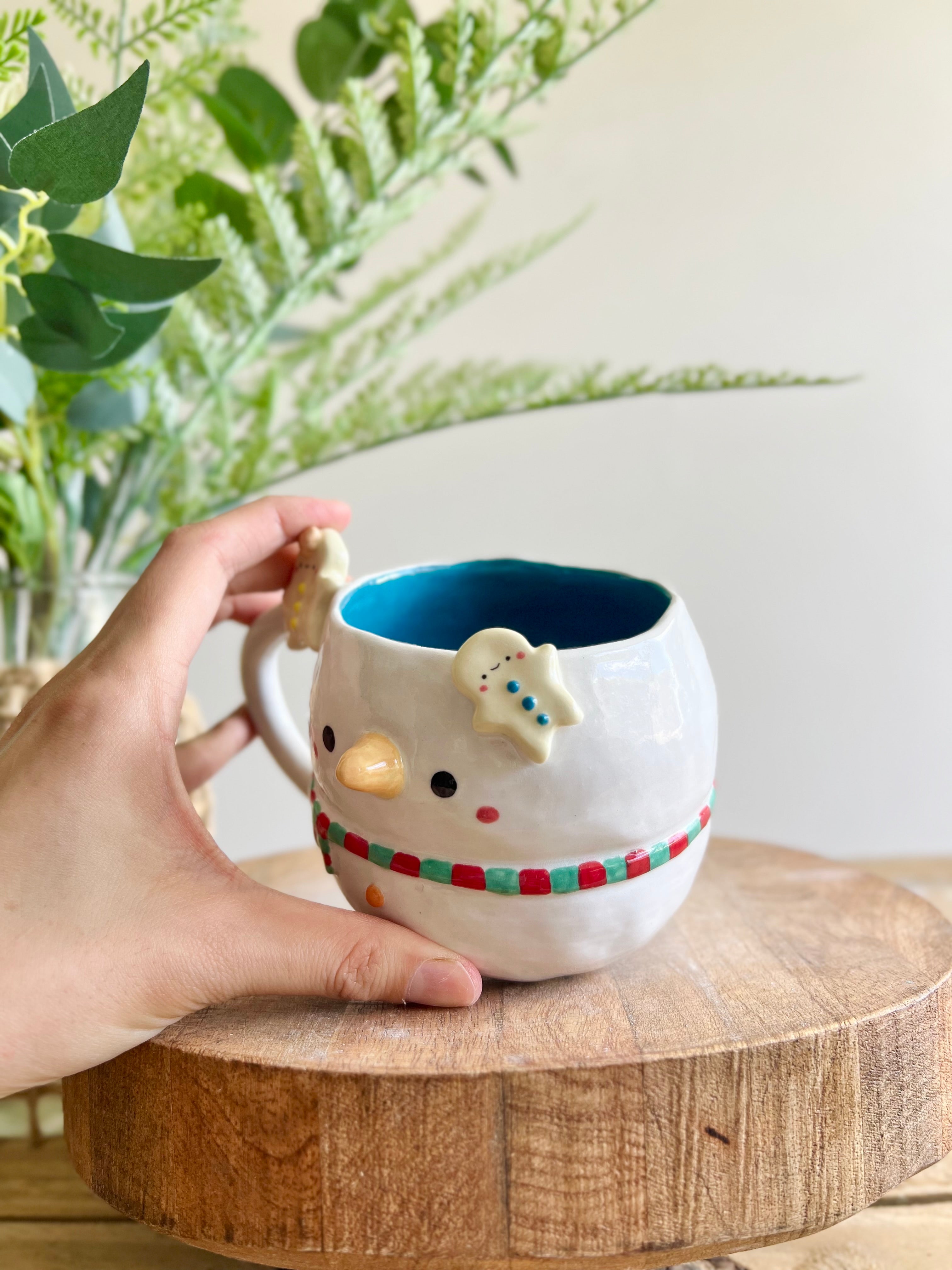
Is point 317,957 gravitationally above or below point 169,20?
below

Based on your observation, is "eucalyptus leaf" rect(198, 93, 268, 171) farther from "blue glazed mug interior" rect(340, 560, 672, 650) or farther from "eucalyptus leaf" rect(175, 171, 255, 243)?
"blue glazed mug interior" rect(340, 560, 672, 650)

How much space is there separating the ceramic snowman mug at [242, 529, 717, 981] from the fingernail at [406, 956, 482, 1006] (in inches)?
0.4

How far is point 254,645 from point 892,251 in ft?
2.72

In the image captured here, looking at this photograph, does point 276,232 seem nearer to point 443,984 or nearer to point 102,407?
point 102,407

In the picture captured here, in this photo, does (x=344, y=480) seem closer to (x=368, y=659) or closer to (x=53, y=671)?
(x=53, y=671)

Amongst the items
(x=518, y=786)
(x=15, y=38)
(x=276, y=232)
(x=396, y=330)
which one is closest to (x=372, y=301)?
(x=396, y=330)

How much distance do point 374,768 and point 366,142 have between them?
388mm

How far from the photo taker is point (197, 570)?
523 mm

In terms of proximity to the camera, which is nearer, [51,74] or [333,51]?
[51,74]

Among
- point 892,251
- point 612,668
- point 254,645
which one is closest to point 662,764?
point 612,668

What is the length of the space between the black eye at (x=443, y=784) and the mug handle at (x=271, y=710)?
194mm

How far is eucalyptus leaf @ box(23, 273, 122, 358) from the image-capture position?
510 mm

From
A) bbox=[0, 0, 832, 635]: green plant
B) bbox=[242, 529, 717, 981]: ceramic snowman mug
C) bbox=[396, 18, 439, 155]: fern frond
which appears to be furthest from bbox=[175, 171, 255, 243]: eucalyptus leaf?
bbox=[242, 529, 717, 981]: ceramic snowman mug

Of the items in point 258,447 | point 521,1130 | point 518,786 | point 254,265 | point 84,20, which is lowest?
point 521,1130
